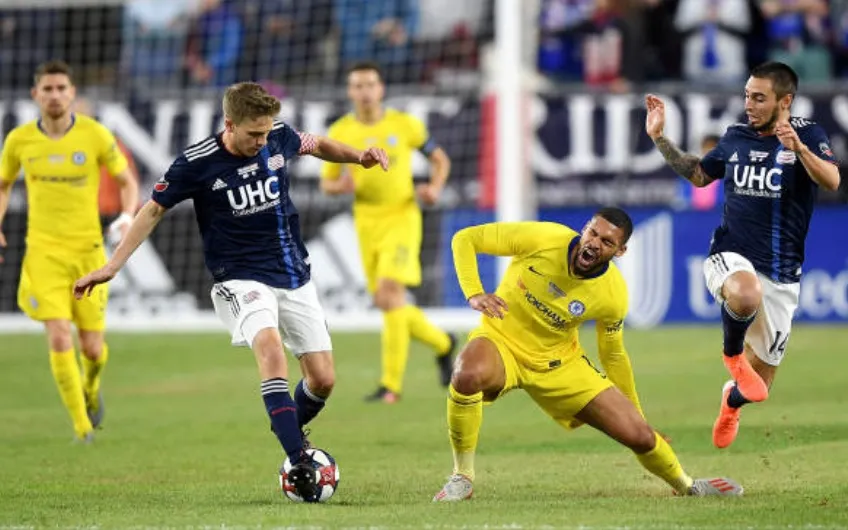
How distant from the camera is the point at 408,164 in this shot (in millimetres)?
15820

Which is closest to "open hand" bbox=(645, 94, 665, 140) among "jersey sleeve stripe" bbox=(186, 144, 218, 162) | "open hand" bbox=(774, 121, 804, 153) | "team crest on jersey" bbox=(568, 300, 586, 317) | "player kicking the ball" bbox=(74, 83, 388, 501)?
"open hand" bbox=(774, 121, 804, 153)

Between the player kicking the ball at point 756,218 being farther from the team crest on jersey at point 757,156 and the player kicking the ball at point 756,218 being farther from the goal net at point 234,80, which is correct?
the goal net at point 234,80

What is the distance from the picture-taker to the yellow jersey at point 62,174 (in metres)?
12.9

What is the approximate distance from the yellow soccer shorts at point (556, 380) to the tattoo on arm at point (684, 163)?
1969mm

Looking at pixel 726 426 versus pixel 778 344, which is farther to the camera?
pixel 778 344

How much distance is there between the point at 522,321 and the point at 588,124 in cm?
1172

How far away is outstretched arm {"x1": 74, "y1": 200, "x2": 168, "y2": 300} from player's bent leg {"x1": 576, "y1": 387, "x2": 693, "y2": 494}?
2544 millimetres

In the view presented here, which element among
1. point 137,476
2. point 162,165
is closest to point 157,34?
point 162,165

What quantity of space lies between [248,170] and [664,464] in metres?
2.77

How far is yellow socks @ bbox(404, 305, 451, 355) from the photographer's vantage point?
15.5m

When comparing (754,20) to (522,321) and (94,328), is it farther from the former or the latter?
(522,321)

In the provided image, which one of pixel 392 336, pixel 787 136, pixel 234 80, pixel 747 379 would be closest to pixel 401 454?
pixel 747 379

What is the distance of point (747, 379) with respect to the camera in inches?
429

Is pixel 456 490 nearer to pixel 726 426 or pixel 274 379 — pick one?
pixel 274 379
